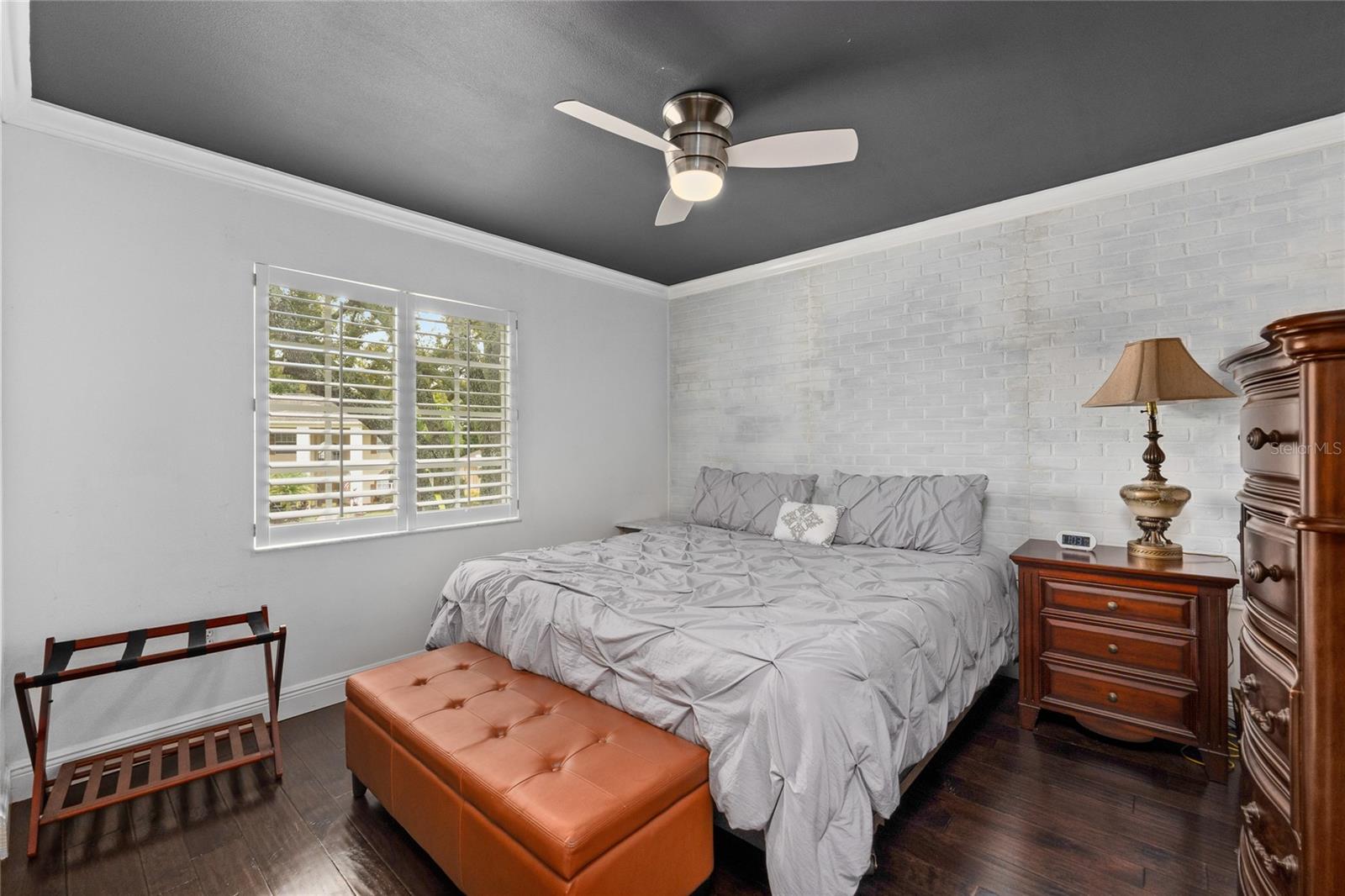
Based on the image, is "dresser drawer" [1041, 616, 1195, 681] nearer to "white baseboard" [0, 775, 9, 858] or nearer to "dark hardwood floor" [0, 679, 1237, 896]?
"dark hardwood floor" [0, 679, 1237, 896]

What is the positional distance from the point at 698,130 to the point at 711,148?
0.27 ft

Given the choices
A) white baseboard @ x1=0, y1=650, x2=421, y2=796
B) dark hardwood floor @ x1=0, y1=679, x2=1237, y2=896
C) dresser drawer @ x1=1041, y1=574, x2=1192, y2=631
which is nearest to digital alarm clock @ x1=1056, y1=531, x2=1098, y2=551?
dresser drawer @ x1=1041, y1=574, x2=1192, y2=631

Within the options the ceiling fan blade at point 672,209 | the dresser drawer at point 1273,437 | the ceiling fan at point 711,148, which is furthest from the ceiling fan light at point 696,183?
the dresser drawer at point 1273,437

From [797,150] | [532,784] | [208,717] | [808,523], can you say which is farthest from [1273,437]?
[208,717]

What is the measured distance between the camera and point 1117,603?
245 cm

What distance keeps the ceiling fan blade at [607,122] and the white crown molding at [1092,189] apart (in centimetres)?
207

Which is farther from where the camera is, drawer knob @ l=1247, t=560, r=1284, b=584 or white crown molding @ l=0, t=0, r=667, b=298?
white crown molding @ l=0, t=0, r=667, b=298

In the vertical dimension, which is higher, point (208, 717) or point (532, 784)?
point (532, 784)

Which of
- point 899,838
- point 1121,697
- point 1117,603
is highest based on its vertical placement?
point 1117,603

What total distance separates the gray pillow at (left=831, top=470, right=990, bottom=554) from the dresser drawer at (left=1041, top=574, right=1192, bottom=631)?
483 mm

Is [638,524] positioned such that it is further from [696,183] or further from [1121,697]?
[1121,697]

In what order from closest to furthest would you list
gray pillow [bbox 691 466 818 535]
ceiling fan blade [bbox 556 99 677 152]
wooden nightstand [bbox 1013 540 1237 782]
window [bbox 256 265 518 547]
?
ceiling fan blade [bbox 556 99 677 152] < wooden nightstand [bbox 1013 540 1237 782] < window [bbox 256 265 518 547] < gray pillow [bbox 691 466 818 535]

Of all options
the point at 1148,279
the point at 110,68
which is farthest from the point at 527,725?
the point at 1148,279

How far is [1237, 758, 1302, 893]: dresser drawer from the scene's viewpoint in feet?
3.79
